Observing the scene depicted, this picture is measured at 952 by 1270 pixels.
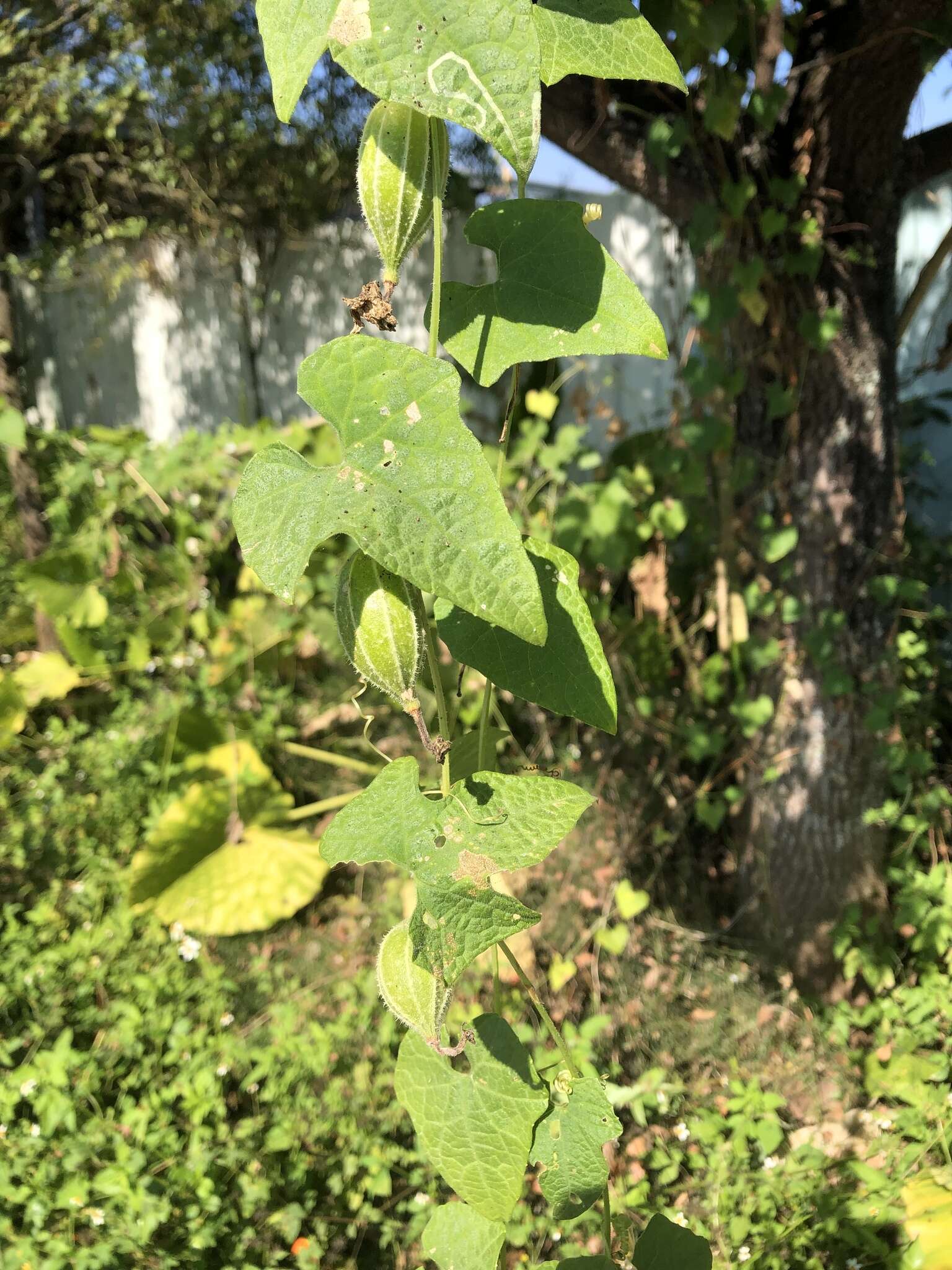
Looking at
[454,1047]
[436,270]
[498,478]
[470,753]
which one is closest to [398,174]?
[436,270]

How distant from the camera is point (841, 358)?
62.6 inches

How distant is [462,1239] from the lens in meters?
0.66

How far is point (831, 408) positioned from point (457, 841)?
57.0 inches

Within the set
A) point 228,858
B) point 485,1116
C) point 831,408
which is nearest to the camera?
point 485,1116

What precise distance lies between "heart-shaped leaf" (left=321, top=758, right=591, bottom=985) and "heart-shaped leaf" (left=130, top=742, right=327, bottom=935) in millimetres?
1616

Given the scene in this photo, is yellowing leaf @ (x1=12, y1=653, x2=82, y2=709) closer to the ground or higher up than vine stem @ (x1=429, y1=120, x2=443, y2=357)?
closer to the ground

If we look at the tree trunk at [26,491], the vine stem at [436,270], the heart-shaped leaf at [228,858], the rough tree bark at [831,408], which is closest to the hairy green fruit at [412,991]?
the vine stem at [436,270]

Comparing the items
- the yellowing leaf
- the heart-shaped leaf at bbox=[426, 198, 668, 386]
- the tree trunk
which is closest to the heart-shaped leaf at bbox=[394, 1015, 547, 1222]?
the heart-shaped leaf at bbox=[426, 198, 668, 386]

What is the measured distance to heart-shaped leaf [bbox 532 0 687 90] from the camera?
20.0 inches

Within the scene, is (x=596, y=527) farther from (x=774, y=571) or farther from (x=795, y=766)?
(x=795, y=766)

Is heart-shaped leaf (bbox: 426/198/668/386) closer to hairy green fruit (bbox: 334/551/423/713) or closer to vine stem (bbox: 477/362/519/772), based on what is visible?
vine stem (bbox: 477/362/519/772)

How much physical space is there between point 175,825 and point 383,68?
78.6 inches

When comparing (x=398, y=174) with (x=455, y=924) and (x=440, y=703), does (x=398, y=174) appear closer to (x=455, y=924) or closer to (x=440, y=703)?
(x=440, y=703)

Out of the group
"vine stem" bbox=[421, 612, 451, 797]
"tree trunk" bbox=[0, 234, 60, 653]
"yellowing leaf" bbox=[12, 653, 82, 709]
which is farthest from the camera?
"tree trunk" bbox=[0, 234, 60, 653]
